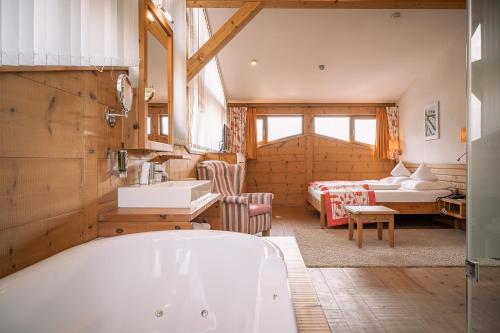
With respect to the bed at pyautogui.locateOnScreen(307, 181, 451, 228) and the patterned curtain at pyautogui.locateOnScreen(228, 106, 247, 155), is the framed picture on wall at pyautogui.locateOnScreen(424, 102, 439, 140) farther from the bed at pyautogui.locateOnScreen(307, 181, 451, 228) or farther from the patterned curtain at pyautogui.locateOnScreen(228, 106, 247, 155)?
the patterned curtain at pyautogui.locateOnScreen(228, 106, 247, 155)

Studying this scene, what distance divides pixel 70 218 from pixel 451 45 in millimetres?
5435

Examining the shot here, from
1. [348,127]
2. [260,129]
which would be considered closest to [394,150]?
[348,127]

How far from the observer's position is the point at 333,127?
6707mm

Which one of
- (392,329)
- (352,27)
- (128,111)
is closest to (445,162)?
(352,27)

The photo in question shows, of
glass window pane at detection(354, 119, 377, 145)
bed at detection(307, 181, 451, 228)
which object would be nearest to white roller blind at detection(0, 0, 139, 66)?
bed at detection(307, 181, 451, 228)

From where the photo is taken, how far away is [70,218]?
1.43 metres

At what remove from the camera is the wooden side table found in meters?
3.84

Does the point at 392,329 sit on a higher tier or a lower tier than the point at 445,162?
lower

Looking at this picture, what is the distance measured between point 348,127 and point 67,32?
20.3 feet

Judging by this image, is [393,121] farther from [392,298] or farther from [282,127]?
[392,298]

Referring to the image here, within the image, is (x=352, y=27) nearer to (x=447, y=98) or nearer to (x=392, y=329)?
(x=447, y=98)

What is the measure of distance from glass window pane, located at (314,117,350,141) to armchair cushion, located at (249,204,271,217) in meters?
3.68

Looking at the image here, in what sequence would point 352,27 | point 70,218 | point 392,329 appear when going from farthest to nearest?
1. point 352,27
2. point 392,329
3. point 70,218

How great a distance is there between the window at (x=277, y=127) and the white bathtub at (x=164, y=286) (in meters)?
A: 5.31
